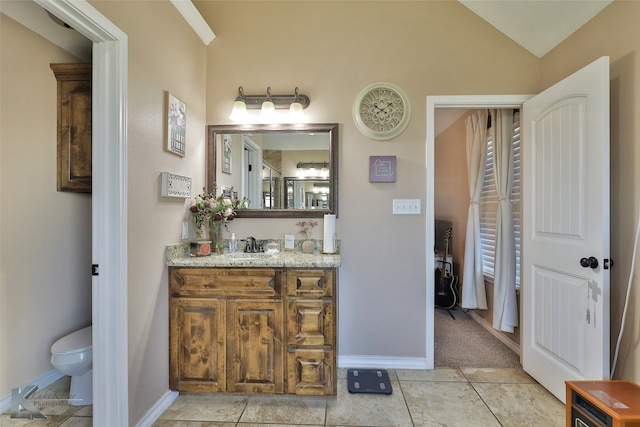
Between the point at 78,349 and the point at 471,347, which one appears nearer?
the point at 78,349

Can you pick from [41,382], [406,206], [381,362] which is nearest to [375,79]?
[406,206]

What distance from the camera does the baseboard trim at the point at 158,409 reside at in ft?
5.42

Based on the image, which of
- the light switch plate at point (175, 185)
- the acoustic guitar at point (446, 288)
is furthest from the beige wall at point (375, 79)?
the acoustic guitar at point (446, 288)

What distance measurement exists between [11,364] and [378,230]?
2.71 meters

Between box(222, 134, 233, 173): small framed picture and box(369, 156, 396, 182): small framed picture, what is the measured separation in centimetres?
119

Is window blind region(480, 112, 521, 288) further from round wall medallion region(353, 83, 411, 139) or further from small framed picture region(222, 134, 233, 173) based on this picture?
small framed picture region(222, 134, 233, 173)

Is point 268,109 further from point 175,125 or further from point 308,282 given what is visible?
point 308,282

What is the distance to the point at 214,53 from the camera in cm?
240

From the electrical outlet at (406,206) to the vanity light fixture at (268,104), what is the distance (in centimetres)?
107

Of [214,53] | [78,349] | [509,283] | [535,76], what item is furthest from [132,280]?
[535,76]

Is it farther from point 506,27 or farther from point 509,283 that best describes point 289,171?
point 509,283

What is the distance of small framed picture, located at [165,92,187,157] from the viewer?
184 centimetres

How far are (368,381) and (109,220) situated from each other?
6.52 feet

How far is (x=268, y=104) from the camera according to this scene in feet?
7.42
